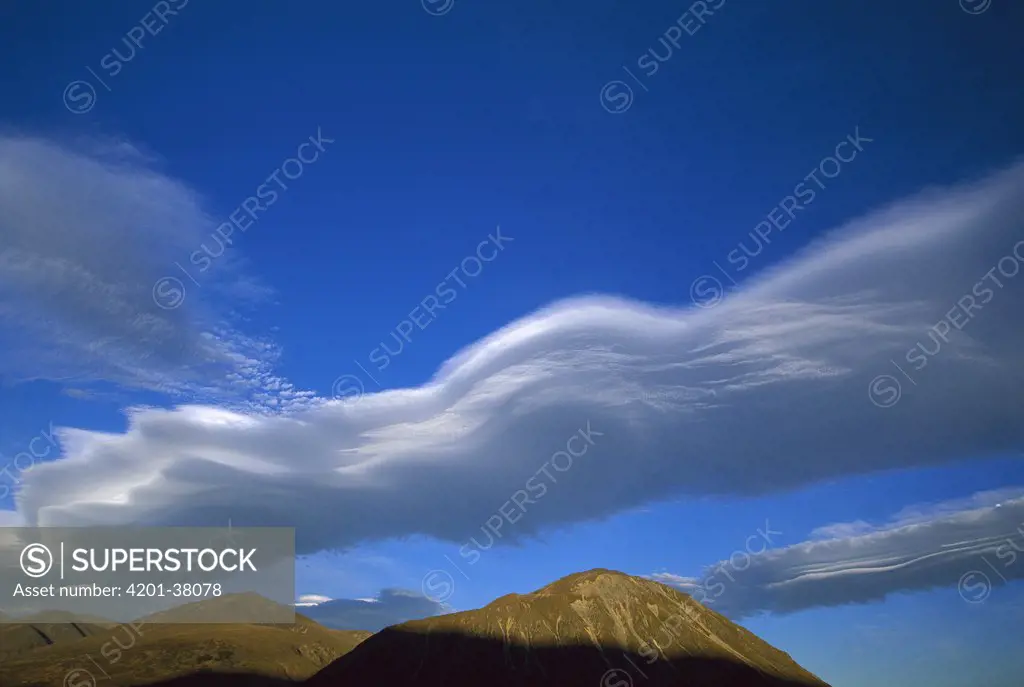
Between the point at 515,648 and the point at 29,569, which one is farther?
the point at 515,648

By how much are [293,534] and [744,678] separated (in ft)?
418

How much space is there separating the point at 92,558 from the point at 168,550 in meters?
15.7

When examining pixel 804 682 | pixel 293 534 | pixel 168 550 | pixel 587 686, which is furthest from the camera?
pixel 804 682

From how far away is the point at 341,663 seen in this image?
653 ft

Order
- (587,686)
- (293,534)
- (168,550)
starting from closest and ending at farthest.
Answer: (168,550) < (293,534) < (587,686)

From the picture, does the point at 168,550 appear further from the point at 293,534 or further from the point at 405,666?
the point at 405,666

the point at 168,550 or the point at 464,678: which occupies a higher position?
the point at 168,550

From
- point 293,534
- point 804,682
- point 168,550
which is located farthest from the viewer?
point 804,682

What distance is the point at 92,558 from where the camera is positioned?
113m

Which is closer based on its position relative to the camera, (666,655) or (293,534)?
(293,534)

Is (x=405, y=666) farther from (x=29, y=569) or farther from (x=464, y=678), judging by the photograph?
(x=29, y=569)

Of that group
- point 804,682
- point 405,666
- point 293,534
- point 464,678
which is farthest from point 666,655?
point 293,534

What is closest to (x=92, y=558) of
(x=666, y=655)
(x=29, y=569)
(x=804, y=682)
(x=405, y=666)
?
(x=29, y=569)

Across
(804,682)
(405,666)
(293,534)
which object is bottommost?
Result: (804,682)
